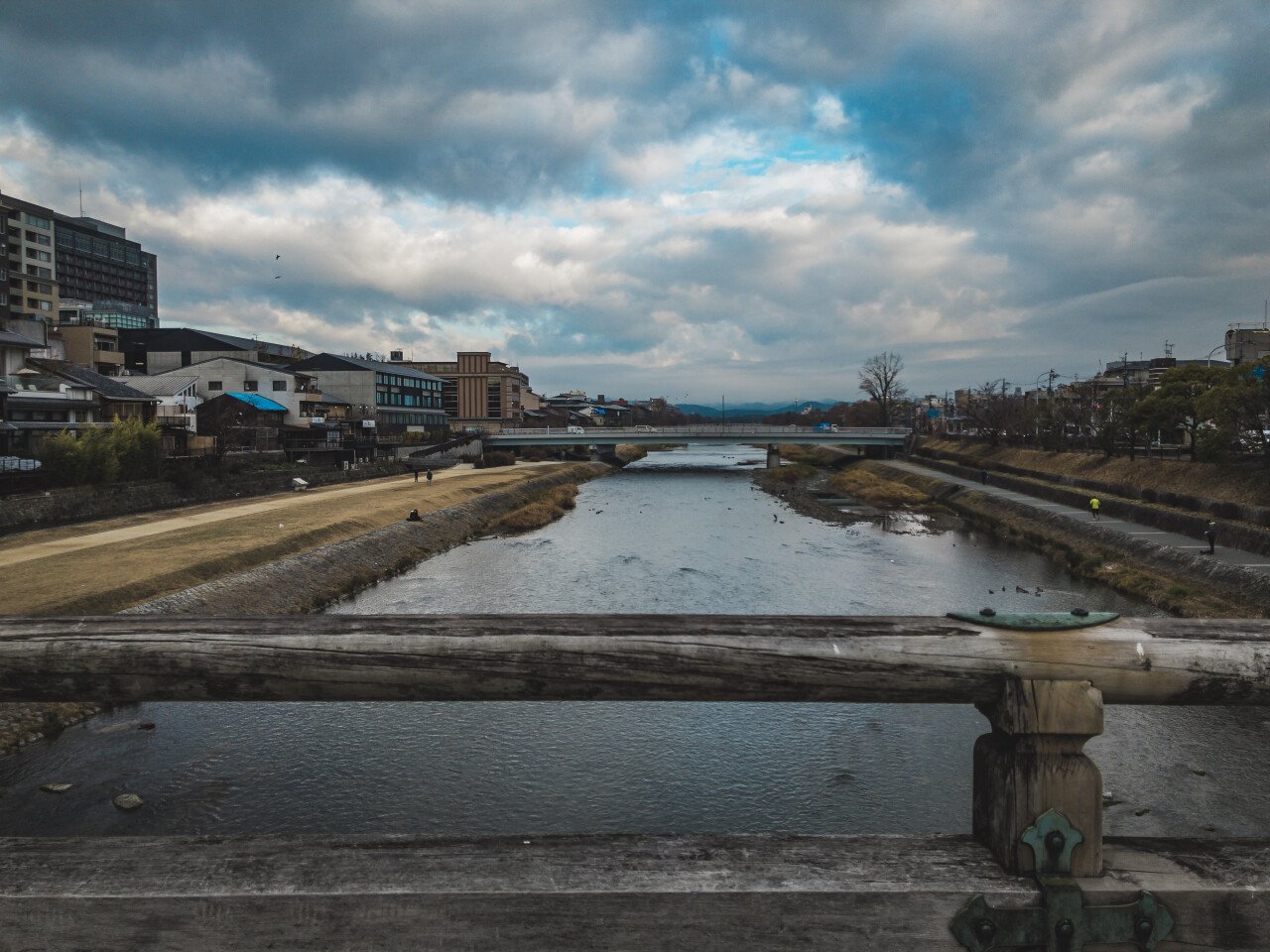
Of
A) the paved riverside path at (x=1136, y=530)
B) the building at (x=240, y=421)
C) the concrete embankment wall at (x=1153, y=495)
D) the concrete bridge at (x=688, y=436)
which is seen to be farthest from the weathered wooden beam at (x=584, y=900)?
the concrete bridge at (x=688, y=436)

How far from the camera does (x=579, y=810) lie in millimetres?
10891

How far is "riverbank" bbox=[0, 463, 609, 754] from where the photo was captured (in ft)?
57.5

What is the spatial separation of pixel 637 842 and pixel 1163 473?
40.8 meters

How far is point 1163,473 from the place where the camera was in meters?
35.5

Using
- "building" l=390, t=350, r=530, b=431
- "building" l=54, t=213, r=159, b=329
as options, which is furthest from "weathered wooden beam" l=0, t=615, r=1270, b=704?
"building" l=390, t=350, r=530, b=431

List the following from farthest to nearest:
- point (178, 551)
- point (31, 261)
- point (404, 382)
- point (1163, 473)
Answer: point (404, 382) → point (31, 261) → point (1163, 473) → point (178, 551)

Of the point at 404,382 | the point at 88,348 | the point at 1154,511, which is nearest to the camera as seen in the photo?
the point at 1154,511

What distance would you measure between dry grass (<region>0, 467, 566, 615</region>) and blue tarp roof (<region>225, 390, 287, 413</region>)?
18001 millimetres

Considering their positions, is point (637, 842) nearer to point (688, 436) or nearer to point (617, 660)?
point (617, 660)

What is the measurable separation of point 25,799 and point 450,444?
60.7m

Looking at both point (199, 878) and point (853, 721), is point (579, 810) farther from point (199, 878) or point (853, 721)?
point (199, 878)

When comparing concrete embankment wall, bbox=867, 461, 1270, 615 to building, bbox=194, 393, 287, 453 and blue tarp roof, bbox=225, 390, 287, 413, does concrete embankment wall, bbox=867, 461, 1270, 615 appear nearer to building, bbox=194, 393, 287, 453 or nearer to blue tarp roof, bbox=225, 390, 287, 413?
building, bbox=194, 393, 287, 453

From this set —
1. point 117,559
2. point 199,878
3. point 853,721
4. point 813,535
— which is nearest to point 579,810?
point 853,721

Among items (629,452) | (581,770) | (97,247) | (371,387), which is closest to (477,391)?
(629,452)
